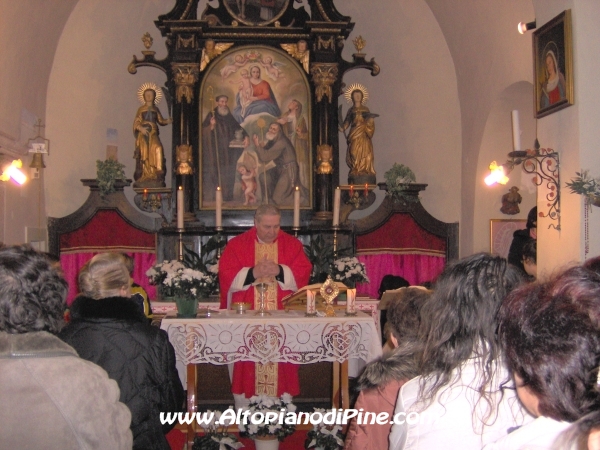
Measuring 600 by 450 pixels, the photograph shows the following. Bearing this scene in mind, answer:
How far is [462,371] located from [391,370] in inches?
21.3

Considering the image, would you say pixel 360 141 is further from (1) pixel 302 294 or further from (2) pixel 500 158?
(1) pixel 302 294

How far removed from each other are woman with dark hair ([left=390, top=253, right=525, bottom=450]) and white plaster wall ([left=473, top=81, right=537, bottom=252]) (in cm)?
684

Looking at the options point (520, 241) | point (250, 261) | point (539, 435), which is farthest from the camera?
point (520, 241)

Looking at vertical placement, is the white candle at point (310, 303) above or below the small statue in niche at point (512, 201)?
below

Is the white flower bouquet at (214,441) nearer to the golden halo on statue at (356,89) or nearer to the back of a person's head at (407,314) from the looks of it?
the back of a person's head at (407,314)

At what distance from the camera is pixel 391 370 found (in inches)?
112

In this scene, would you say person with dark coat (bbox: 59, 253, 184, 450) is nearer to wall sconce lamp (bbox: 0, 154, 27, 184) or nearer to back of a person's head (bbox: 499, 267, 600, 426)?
back of a person's head (bbox: 499, 267, 600, 426)

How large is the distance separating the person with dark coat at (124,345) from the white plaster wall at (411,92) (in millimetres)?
7708

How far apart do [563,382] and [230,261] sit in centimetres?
562

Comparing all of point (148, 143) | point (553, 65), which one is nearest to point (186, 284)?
point (553, 65)

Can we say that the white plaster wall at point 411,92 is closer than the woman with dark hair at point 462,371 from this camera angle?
No

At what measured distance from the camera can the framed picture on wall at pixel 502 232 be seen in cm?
982

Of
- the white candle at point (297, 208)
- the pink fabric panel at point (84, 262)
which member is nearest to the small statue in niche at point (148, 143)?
the pink fabric panel at point (84, 262)

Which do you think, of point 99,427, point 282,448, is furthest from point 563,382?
point 282,448
